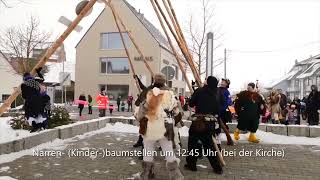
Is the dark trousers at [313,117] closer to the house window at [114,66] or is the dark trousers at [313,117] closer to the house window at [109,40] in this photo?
the house window at [114,66]

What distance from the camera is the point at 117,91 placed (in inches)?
1447

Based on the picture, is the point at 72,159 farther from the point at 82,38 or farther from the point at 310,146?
the point at 82,38

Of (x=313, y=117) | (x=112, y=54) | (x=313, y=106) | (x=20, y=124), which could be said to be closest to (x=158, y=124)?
(x=20, y=124)

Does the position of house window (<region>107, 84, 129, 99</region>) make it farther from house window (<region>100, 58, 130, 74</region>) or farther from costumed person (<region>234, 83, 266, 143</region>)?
costumed person (<region>234, 83, 266, 143</region>)

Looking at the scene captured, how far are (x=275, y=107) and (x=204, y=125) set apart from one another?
27.1 ft

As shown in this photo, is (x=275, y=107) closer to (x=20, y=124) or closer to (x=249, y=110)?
(x=249, y=110)

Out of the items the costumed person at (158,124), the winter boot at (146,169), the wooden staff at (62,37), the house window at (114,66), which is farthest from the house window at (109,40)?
the winter boot at (146,169)

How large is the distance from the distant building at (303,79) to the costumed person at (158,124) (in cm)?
4261

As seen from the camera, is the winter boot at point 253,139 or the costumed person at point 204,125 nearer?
the costumed person at point 204,125

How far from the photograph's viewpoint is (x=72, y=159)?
7.77 m

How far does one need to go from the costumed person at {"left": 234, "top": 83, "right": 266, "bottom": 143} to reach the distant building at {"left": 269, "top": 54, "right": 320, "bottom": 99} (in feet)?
124

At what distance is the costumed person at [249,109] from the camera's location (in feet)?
33.8

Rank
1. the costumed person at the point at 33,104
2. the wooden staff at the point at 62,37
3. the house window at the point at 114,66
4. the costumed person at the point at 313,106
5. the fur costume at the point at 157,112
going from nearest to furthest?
1. the fur costume at the point at 157,112
2. the wooden staff at the point at 62,37
3. the costumed person at the point at 33,104
4. the costumed person at the point at 313,106
5. the house window at the point at 114,66

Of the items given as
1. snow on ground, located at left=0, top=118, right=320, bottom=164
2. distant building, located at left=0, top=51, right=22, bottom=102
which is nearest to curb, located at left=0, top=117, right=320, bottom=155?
snow on ground, located at left=0, top=118, right=320, bottom=164
